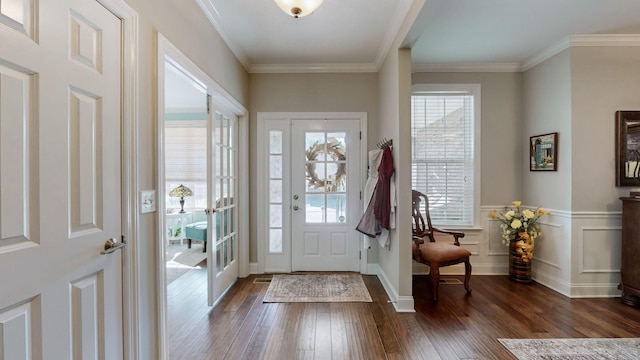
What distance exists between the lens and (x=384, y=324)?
7.75 ft

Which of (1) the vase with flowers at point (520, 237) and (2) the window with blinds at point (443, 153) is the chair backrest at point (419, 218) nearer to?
(2) the window with blinds at point (443, 153)

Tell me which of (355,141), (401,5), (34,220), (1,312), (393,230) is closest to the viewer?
(1,312)

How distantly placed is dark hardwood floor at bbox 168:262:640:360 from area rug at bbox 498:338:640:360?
0.07m

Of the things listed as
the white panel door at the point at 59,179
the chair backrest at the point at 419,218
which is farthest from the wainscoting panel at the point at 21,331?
the chair backrest at the point at 419,218

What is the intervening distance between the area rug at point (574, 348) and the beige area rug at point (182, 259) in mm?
3558

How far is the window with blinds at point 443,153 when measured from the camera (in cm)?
363

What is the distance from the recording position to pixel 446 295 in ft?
9.73

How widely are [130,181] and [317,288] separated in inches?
88.4

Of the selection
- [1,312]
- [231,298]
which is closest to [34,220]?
[1,312]

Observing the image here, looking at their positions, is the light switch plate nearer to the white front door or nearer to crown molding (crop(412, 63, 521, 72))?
the white front door

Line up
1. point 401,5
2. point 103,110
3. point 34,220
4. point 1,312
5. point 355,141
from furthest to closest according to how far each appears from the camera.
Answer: point 355,141 → point 401,5 → point 103,110 → point 34,220 → point 1,312

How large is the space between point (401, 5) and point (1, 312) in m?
2.92

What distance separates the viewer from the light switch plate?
5.07 feet

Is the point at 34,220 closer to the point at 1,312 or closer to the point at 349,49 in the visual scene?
the point at 1,312
